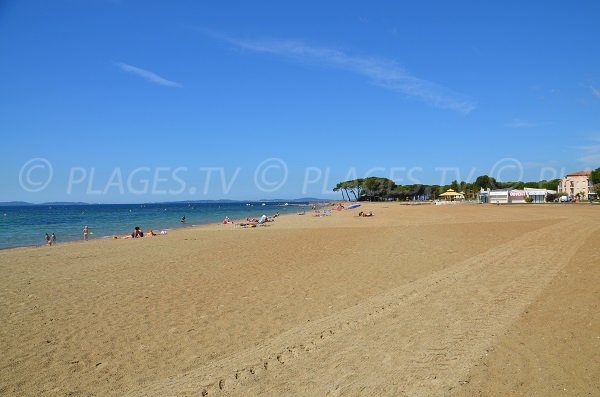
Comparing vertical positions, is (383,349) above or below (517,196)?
below

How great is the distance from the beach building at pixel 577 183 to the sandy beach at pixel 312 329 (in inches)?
3979

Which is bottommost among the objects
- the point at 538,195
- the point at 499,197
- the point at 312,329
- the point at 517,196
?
the point at 312,329

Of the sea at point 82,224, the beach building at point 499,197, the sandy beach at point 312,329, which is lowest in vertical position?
the sea at point 82,224

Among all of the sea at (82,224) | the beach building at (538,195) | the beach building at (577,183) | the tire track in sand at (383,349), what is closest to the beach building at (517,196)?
the beach building at (538,195)

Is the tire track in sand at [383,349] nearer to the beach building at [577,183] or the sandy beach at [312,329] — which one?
the sandy beach at [312,329]

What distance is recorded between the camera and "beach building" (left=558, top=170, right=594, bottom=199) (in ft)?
308

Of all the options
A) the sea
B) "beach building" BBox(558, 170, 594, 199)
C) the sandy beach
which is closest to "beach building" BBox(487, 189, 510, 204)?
"beach building" BBox(558, 170, 594, 199)

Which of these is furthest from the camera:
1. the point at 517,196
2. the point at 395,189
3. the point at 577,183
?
the point at 395,189

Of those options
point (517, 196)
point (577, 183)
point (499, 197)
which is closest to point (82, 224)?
point (499, 197)

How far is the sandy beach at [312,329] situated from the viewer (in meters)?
4.46

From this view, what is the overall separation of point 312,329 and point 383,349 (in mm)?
1297

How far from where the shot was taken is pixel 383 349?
17.1 feet

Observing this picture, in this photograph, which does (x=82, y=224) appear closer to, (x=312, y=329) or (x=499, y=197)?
(x=312, y=329)

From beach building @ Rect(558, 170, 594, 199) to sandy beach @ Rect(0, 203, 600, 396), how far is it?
101073 millimetres
